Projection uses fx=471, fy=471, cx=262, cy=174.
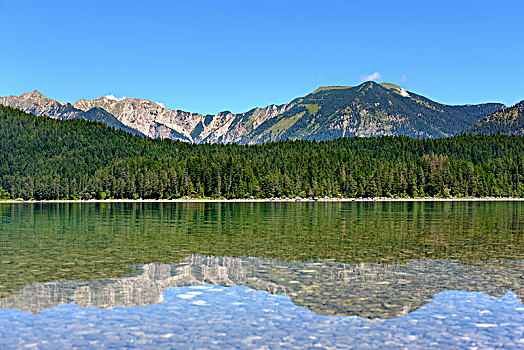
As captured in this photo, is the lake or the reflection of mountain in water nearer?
the lake

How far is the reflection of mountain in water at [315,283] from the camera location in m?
22.6

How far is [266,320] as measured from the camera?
20016mm

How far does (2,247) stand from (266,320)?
103 feet

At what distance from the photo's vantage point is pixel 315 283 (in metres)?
26.6

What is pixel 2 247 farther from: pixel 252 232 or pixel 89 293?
pixel 252 232

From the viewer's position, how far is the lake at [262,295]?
18.0m

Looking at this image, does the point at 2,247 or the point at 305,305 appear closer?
the point at 305,305

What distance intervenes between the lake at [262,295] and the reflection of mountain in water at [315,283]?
0.23 ft

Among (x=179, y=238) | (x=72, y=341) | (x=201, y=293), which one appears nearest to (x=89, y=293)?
(x=201, y=293)

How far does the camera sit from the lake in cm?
1795

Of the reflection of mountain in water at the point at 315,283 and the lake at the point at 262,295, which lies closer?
the lake at the point at 262,295

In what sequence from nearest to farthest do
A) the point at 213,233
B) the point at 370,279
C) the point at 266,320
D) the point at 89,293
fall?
the point at 266,320, the point at 89,293, the point at 370,279, the point at 213,233

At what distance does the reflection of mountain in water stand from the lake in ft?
0.23

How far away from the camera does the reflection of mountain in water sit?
22.6 m
